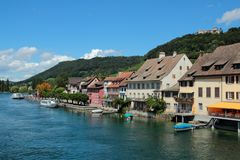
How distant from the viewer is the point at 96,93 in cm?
12912

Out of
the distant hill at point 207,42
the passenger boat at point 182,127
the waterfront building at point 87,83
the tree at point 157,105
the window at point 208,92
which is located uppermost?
the distant hill at point 207,42

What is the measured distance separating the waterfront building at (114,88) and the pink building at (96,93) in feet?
15.9

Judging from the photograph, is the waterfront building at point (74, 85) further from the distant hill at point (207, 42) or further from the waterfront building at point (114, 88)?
the distant hill at point (207, 42)

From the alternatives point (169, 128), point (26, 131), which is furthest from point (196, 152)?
point (26, 131)

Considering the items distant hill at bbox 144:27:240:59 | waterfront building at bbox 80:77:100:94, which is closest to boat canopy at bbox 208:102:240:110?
waterfront building at bbox 80:77:100:94

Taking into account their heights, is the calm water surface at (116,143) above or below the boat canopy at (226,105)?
below

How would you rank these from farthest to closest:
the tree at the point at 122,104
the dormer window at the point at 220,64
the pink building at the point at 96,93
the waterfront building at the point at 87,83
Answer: the waterfront building at the point at 87,83, the pink building at the point at 96,93, the tree at the point at 122,104, the dormer window at the point at 220,64

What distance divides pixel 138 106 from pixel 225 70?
3469 centimetres

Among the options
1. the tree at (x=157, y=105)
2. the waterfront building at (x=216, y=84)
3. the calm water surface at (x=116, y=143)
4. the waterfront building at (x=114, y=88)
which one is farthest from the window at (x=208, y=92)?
the waterfront building at (x=114, y=88)

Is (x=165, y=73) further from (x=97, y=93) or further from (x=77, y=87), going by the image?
(x=77, y=87)

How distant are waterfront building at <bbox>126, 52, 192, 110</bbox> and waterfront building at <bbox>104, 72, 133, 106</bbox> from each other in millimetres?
6024

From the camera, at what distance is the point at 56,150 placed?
47000mm

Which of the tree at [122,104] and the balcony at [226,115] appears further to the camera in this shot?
the tree at [122,104]

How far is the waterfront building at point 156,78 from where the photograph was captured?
85250 mm
